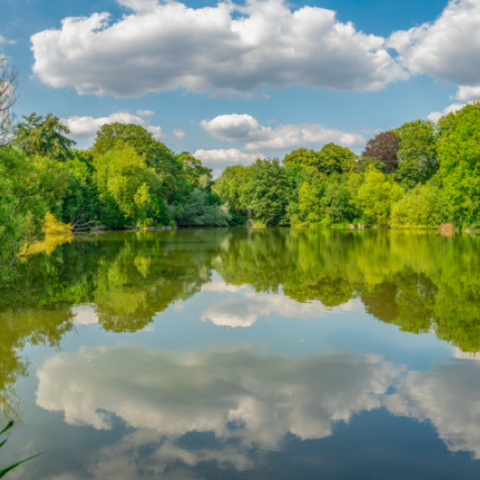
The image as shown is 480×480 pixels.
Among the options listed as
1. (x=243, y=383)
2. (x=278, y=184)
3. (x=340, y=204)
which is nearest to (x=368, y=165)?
(x=340, y=204)

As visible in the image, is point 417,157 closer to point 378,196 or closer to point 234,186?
point 378,196

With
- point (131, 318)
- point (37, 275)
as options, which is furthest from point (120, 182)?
point (131, 318)

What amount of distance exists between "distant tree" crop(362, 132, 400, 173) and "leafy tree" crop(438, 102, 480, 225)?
24649 millimetres

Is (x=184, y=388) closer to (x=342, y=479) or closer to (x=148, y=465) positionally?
(x=148, y=465)

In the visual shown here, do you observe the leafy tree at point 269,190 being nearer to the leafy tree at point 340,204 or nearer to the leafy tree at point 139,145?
the leafy tree at point 340,204

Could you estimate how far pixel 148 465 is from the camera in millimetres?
3676

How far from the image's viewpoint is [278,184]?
70438 millimetres

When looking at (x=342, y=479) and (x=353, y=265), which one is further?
(x=353, y=265)

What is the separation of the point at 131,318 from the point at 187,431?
4.80 m

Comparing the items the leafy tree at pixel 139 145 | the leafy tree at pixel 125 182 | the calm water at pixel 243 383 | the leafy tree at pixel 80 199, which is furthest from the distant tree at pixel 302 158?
the calm water at pixel 243 383

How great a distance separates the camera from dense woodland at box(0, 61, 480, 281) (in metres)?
42.7

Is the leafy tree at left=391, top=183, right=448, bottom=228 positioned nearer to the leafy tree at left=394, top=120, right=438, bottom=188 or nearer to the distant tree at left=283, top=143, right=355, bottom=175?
the leafy tree at left=394, top=120, right=438, bottom=188

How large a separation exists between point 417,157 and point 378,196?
10.3 m

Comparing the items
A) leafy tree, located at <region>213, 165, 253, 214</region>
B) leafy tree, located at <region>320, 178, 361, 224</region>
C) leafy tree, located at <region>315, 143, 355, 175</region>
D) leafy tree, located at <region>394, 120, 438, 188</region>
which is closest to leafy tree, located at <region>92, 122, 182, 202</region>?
leafy tree, located at <region>213, 165, 253, 214</region>
